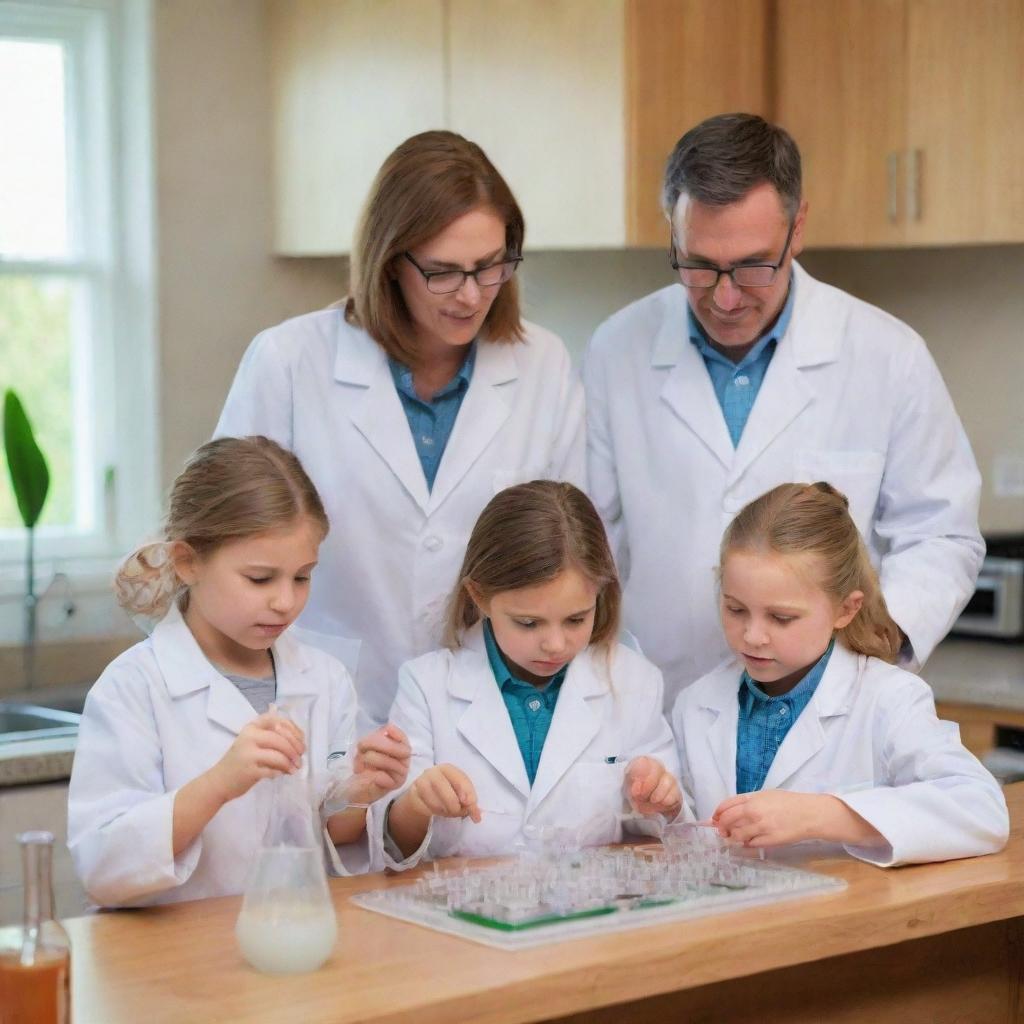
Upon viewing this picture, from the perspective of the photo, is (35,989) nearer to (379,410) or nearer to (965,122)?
(379,410)

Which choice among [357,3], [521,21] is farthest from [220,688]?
[357,3]

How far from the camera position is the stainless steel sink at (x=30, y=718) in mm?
3064

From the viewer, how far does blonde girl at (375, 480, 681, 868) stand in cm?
189

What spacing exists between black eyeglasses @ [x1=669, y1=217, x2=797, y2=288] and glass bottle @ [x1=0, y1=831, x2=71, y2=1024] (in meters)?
1.14

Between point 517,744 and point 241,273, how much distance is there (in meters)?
2.07

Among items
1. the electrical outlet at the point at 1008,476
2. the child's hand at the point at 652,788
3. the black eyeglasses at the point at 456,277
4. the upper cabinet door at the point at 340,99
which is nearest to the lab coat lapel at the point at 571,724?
the child's hand at the point at 652,788

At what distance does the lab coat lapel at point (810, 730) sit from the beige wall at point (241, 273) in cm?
183

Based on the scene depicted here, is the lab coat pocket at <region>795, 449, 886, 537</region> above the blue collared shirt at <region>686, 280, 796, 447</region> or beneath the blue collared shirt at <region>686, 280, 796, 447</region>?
beneath

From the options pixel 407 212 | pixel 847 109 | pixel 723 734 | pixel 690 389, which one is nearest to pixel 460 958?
pixel 723 734

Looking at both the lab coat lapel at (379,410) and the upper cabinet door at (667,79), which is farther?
the upper cabinet door at (667,79)

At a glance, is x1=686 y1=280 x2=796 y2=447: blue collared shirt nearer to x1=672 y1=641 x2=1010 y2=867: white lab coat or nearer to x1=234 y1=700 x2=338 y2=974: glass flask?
x1=672 y1=641 x2=1010 y2=867: white lab coat

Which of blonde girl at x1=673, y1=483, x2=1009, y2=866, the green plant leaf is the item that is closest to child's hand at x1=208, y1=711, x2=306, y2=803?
blonde girl at x1=673, y1=483, x2=1009, y2=866

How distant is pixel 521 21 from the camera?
10.7 ft

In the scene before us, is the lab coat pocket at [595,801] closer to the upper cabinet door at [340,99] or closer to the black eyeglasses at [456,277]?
the black eyeglasses at [456,277]
